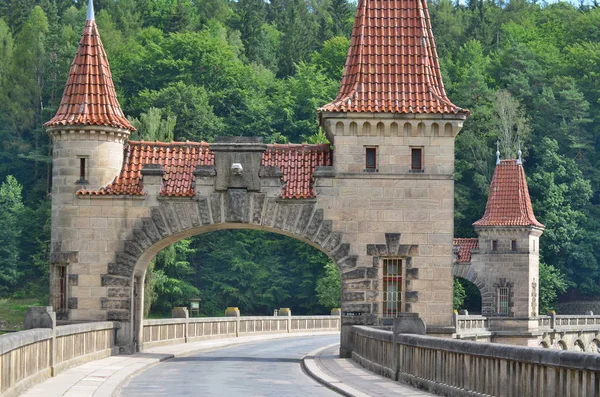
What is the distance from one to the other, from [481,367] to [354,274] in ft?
54.2

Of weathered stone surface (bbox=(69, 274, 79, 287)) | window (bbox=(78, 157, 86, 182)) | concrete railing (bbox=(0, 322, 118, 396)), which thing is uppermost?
window (bbox=(78, 157, 86, 182))

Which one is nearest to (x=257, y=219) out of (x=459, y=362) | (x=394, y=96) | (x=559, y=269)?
(x=394, y=96)

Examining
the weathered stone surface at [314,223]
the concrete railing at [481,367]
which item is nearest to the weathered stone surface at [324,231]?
the weathered stone surface at [314,223]

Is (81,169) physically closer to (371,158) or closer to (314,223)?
(314,223)

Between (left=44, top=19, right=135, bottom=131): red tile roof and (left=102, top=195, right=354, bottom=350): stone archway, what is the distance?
2940mm

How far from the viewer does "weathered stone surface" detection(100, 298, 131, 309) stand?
3850 centimetres

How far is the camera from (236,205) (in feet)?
126

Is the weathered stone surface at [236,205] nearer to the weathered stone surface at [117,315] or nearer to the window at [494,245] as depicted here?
the weathered stone surface at [117,315]

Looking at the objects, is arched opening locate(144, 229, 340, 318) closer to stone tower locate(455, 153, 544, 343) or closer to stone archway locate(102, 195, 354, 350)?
stone tower locate(455, 153, 544, 343)

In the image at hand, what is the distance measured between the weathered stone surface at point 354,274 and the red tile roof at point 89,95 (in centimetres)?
737

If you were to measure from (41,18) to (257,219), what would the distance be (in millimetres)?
89670

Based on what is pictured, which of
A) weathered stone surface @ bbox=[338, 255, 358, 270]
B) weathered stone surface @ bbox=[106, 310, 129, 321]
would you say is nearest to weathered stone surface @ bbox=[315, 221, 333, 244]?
weathered stone surface @ bbox=[338, 255, 358, 270]

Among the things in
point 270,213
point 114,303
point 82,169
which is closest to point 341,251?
point 270,213

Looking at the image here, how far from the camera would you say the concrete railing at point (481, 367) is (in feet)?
59.0
